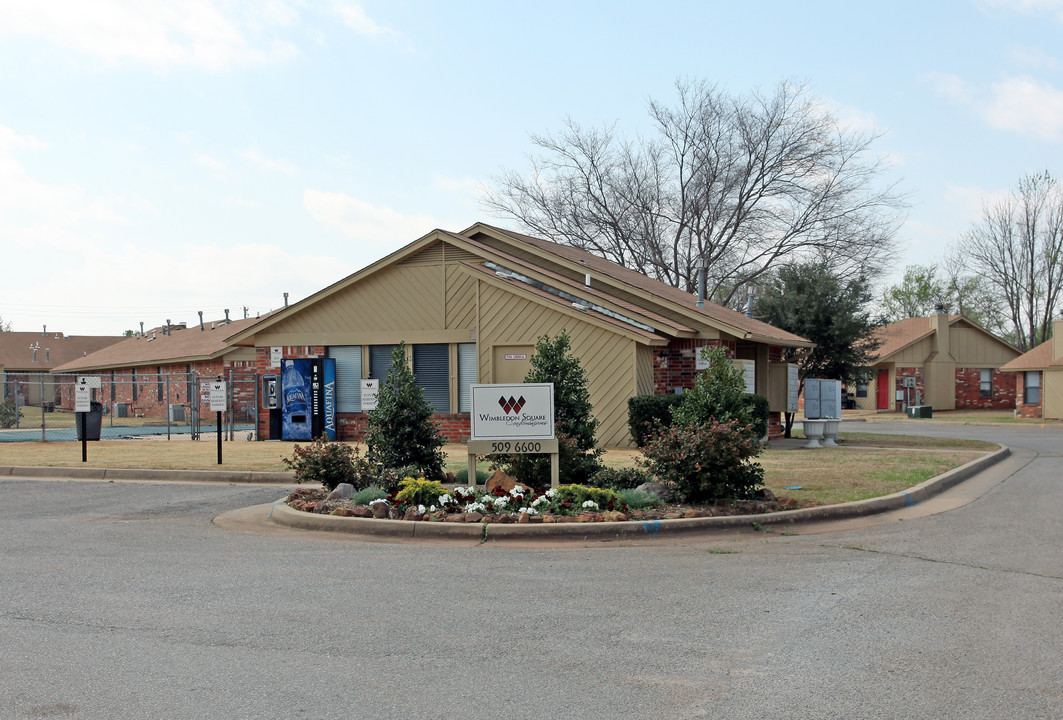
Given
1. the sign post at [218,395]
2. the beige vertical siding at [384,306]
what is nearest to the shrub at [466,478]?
the sign post at [218,395]

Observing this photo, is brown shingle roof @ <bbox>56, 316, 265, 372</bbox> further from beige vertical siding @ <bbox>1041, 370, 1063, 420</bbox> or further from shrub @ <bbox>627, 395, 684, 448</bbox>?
beige vertical siding @ <bbox>1041, 370, 1063, 420</bbox>

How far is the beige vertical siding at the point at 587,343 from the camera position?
20.4 m

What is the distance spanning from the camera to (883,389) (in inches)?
1939

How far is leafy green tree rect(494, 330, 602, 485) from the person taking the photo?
11.6m

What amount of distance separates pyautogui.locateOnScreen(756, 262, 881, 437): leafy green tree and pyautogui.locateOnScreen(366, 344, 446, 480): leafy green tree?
1805cm

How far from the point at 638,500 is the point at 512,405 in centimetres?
183

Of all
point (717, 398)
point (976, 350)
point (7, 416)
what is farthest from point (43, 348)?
point (717, 398)

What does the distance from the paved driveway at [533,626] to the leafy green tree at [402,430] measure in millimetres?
2802

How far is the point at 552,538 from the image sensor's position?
9.34 m

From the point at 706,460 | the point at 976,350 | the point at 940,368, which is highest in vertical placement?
the point at 976,350

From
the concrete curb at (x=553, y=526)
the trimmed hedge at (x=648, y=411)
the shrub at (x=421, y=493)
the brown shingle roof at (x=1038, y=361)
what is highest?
the brown shingle roof at (x=1038, y=361)

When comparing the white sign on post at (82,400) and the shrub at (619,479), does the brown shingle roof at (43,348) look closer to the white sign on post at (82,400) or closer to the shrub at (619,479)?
the white sign on post at (82,400)

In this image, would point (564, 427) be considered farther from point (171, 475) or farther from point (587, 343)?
point (587, 343)

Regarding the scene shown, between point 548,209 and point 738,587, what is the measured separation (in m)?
36.9
